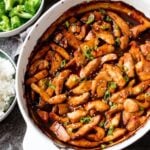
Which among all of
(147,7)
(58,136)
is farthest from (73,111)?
(147,7)

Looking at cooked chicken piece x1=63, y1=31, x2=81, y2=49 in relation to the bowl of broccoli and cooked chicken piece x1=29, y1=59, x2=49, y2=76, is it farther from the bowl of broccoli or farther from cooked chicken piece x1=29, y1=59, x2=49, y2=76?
the bowl of broccoli

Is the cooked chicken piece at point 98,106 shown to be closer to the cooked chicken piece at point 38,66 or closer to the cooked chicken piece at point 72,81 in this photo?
the cooked chicken piece at point 72,81

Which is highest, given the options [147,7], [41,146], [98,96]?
[147,7]

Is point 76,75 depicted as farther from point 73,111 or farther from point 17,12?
point 17,12

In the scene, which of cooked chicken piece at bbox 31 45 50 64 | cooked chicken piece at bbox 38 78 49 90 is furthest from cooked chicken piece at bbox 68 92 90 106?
cooked chicken piece at bbox 31 45 50 64

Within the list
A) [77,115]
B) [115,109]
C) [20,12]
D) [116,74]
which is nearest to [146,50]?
[116,74]
